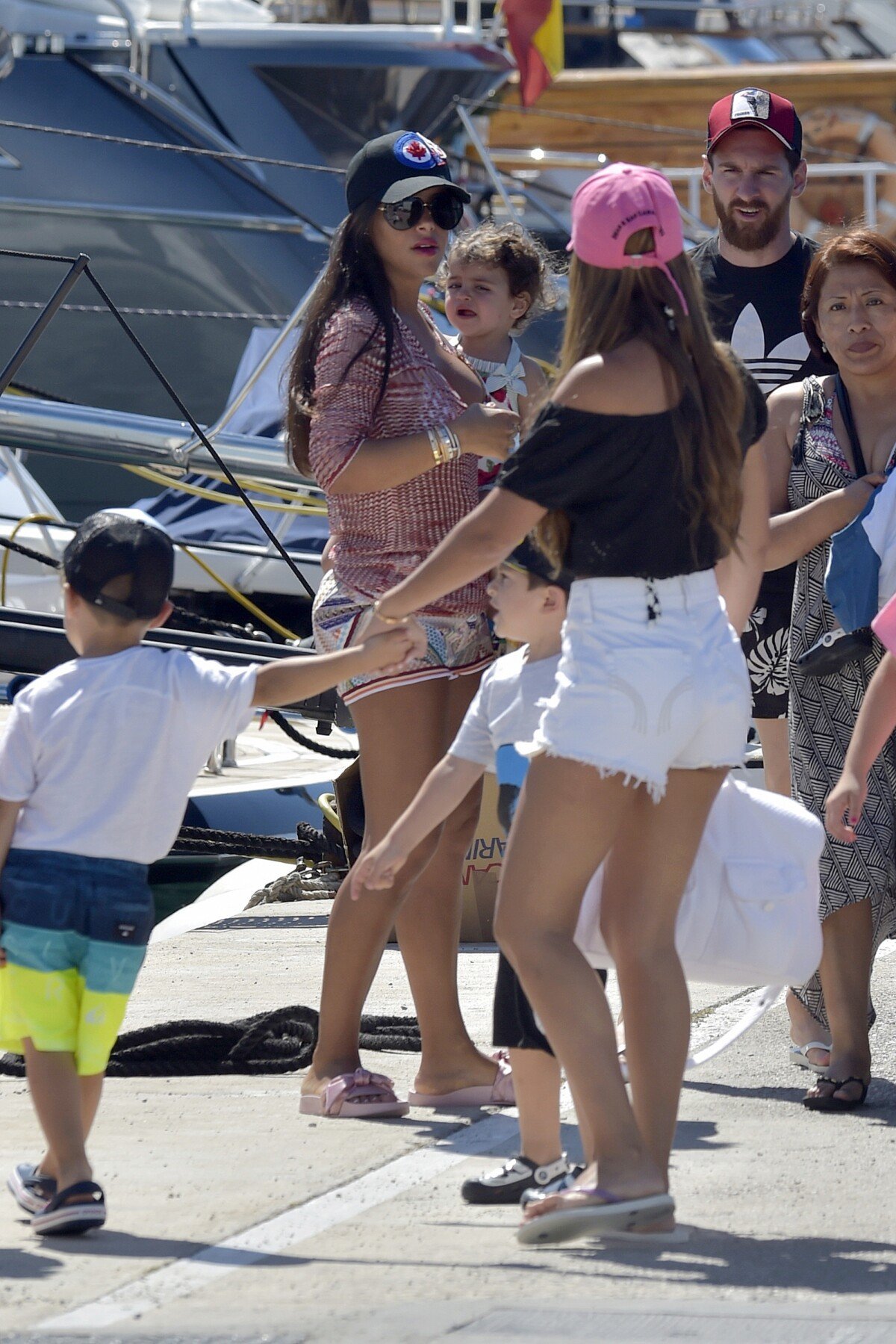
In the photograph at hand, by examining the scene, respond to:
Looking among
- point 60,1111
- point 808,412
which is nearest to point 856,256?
point 808,412

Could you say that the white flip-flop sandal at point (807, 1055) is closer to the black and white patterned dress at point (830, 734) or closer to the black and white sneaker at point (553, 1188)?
the black and white patterned dress at point (830, 734)

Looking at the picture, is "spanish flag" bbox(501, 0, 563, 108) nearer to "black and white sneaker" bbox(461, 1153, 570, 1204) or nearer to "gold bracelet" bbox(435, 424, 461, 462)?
"gold bracelet" bbox(435, 424, 461, 462)

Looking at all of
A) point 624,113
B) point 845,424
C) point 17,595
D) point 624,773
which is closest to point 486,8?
point 624,113

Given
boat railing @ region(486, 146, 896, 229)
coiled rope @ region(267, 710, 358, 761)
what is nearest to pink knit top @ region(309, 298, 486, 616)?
coiled rope @ region(267, 710, 358, 761)

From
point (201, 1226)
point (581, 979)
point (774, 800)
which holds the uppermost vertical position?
point (774, 800)

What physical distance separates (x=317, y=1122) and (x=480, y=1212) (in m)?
0.71

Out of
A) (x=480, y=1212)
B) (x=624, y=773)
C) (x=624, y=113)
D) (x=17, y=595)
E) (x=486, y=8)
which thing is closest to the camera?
(x=624, y=773)

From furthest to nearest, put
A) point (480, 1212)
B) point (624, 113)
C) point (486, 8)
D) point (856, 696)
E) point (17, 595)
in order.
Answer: point (486, 8)
point (624, 113)
point (17, 595)
point (856, 696)
point (480, 1212)

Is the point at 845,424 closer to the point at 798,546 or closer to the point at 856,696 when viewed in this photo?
the point at 798,546

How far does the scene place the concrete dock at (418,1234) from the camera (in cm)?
265

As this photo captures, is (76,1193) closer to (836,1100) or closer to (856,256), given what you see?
(836,1100)

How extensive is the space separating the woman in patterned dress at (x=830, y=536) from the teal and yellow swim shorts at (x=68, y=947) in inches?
62.0

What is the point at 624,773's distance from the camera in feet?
9.84

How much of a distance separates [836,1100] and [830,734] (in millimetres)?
764
